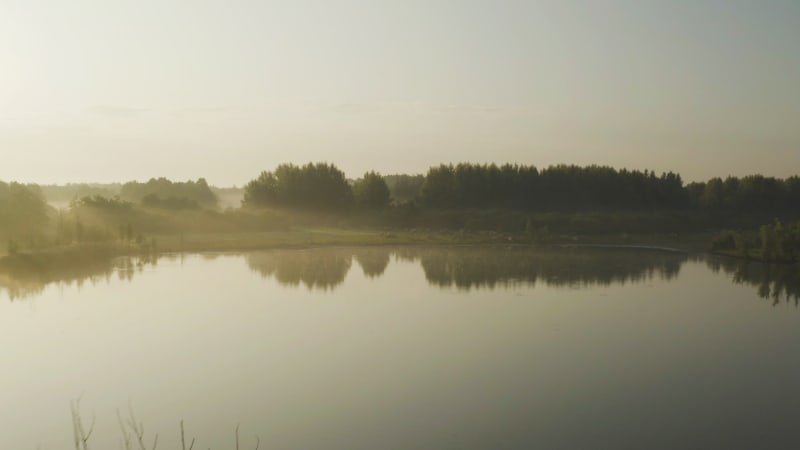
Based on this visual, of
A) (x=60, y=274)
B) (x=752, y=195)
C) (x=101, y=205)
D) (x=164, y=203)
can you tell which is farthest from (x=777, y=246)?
(x=164, y=203)

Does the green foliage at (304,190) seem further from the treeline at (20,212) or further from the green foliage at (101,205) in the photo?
the treeline at (20,212)

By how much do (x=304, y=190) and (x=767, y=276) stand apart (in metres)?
49.5

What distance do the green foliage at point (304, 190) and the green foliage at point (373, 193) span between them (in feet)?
5.12

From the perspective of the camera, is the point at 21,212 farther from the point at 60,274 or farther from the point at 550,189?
the point at 550,189

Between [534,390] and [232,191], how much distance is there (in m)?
178

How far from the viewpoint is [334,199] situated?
71.9 meters

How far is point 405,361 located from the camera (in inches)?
601

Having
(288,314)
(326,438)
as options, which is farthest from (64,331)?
(326,438)

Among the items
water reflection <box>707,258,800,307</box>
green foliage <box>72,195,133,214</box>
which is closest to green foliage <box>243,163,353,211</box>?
green foliage <box>72,195,133,214</box>

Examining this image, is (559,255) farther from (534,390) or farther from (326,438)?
(326,438)

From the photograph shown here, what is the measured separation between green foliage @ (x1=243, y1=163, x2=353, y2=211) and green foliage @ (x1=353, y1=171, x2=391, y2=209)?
1562 mm

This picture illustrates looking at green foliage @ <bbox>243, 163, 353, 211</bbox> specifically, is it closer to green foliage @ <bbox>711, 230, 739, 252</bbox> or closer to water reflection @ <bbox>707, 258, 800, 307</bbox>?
green foliage @ <bbox>711, 230, 739, 252</bbox>

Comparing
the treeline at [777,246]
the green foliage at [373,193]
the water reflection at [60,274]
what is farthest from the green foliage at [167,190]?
the treeline at [777,246]

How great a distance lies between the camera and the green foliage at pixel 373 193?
230ft
